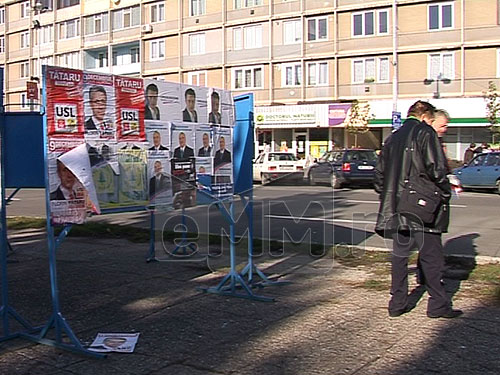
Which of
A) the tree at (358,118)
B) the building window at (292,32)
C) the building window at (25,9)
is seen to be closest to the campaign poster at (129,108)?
the tree at (358,118)

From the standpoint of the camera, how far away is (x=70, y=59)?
60.8 metres

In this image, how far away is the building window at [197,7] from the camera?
49156 millimetres

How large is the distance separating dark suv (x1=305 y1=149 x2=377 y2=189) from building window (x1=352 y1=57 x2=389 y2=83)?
56.3 ft

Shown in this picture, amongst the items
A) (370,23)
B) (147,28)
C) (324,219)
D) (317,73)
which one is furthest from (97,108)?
(147,28)

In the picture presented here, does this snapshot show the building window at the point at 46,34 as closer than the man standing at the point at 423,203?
No

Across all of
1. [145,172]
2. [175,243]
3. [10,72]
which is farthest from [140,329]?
[10,72]

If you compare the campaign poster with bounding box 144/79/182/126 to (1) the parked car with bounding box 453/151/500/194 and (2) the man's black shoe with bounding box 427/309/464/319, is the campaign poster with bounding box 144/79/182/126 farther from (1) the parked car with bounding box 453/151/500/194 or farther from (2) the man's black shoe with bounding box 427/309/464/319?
(1) the parked car with bounding box 453/151/500/194

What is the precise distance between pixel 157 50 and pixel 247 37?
9.11 meters

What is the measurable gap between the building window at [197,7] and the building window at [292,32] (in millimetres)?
7544

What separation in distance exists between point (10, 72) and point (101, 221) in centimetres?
5703

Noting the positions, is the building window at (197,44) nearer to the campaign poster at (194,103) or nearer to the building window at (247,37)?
the building window at (247,37)

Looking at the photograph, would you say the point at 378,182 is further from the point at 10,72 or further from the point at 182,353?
the point at 10,72

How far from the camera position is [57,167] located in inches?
206

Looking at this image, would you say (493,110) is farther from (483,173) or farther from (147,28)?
(147,28)
